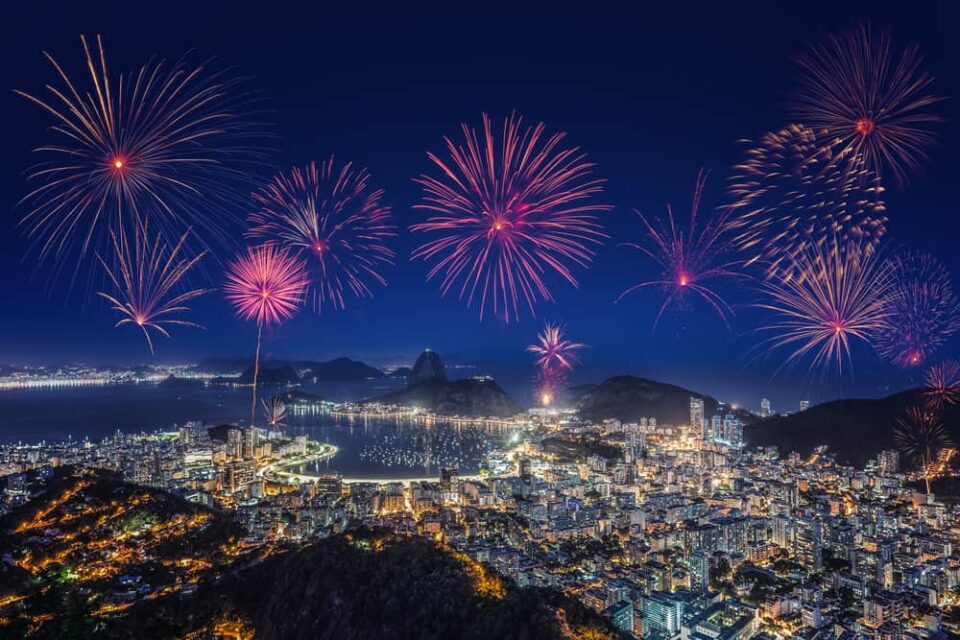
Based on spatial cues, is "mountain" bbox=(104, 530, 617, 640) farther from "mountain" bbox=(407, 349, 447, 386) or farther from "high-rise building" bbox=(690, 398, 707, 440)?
"mountain" bbox=(407, 349, 447, 386)

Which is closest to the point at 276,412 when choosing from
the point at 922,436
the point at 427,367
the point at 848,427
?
the point at 427,367

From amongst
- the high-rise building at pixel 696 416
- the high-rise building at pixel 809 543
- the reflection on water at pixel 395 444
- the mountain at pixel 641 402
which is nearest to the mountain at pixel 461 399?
the reflection on water at pixel 395 444

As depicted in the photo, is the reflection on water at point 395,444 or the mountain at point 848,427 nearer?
the mountain at point 848,427

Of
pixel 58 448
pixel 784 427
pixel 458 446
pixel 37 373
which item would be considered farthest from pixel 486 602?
pixel 37 373

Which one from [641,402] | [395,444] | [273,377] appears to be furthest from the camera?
[273,377]

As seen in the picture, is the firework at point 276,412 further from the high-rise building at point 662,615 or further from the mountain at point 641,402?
the high-rise building at point 662,615

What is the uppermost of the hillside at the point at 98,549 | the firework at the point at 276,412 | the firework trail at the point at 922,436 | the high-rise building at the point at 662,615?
the firework trail at the point at 922,436

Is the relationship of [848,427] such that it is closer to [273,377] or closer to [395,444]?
[395,444]
